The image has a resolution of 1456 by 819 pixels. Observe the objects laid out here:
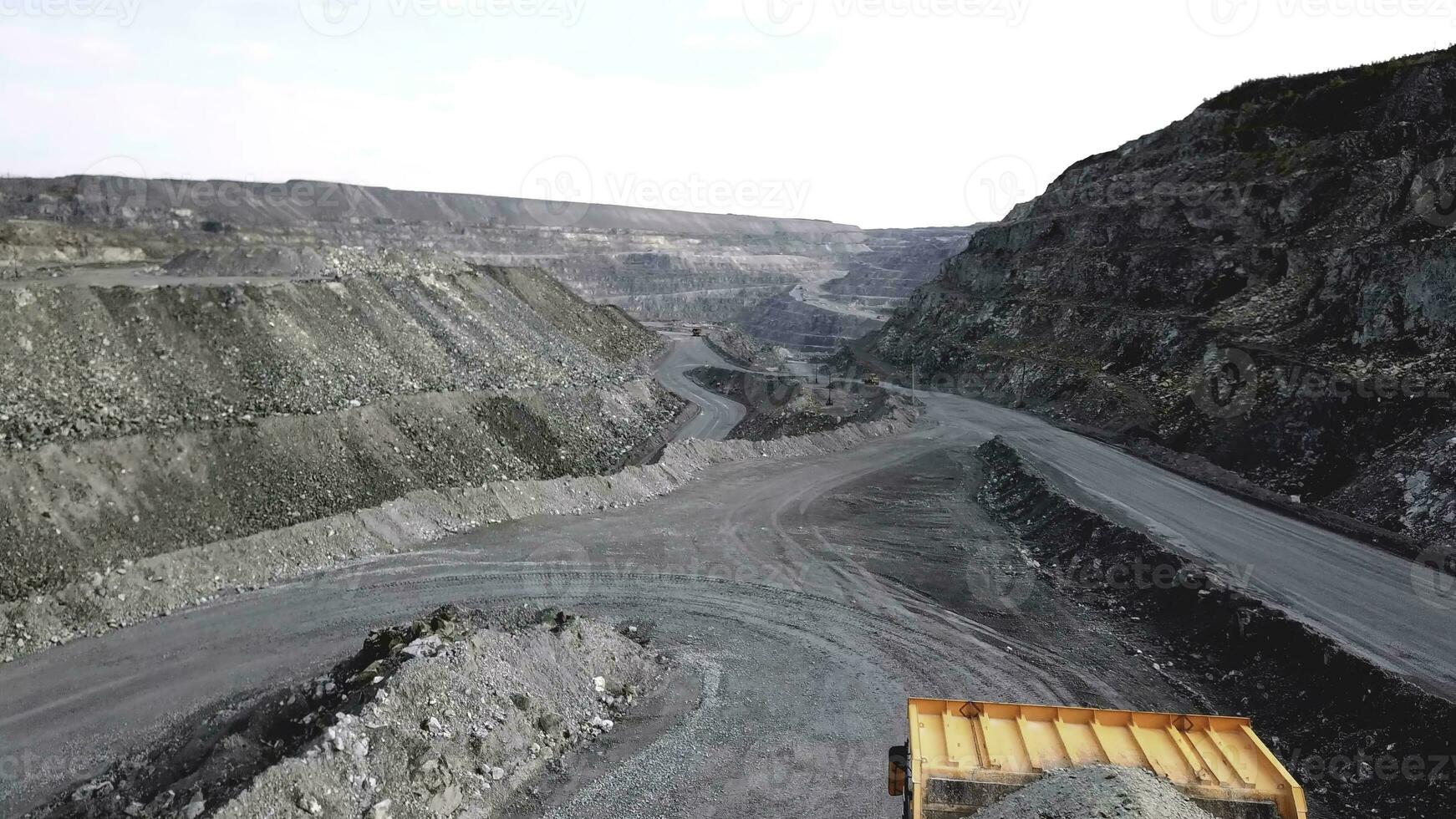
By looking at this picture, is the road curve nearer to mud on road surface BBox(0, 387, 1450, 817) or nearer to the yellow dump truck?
mud on road surface BBox(0, 387, 1450, 817)

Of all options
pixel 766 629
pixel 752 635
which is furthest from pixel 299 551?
pixel 766 629

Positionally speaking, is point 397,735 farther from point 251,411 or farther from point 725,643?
point 251,411

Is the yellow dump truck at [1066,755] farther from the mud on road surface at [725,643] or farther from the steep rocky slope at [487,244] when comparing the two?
the steep rocky slope at [487,244]

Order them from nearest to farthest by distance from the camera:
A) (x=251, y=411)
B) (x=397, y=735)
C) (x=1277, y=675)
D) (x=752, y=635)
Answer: (x=397, y=735) < (x=1277, y=675) < (x=752, y=635) < (x=251, y=411)

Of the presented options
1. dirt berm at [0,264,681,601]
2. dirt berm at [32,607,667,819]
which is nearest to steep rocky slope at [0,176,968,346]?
dirt berm at [0,264,681,601]

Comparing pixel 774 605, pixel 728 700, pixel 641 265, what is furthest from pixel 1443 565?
pixel 641 265

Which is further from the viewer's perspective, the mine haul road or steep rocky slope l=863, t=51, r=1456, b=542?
steep rocky slope l=863, t=51, r=1456, b=542

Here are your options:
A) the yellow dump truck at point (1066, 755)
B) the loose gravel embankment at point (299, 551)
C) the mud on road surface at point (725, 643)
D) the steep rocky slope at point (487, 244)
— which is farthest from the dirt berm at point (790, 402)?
the yellow dump truck at point (1066, 755)
